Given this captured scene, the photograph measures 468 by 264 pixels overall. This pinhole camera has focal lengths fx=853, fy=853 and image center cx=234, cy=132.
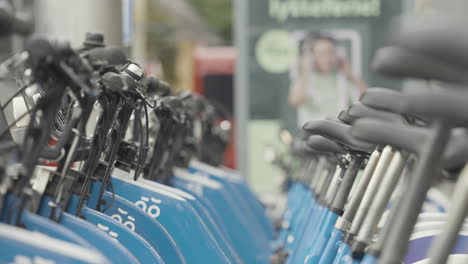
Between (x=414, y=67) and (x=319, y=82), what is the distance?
8.44m

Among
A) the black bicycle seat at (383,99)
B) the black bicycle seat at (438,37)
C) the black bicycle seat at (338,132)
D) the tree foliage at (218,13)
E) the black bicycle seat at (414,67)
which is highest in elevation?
the black bicycle seat at (438,37)

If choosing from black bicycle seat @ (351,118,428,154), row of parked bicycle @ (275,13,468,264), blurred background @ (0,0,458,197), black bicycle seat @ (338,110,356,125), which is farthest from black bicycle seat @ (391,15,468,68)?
blurred background @ (0,0,458,197)

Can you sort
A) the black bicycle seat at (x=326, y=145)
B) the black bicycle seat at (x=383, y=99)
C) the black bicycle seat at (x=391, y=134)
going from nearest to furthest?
the black bicycle seat at (x=391, y=134)
the black bicycle seat at (x=383, y=99)
the black bicycle seat at (x=326, y=145)

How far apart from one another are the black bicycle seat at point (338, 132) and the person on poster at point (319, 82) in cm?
692

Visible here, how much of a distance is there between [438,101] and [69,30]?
6443 millimetres

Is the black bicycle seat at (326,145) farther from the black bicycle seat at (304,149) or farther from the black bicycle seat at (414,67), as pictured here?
the black bicycle seat at (414,67)

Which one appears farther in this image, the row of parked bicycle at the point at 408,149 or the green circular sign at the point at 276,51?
the green circular sign at the point at 276,51

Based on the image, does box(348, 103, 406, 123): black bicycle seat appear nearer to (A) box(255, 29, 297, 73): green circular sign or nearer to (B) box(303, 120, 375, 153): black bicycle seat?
(B) box(303, 120, 375, 153): black bicycle seat

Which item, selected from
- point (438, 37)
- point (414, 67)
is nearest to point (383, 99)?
point (414, 67)

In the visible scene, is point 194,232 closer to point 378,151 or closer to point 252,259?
point 378,151

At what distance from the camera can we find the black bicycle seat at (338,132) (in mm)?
3041

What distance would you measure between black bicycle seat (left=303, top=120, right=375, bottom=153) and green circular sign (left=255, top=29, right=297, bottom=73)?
7.08 m

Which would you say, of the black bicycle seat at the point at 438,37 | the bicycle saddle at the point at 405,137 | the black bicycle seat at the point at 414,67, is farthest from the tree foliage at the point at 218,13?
the black bicycle seat at the point at 438,37

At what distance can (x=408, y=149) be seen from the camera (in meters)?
2.04
